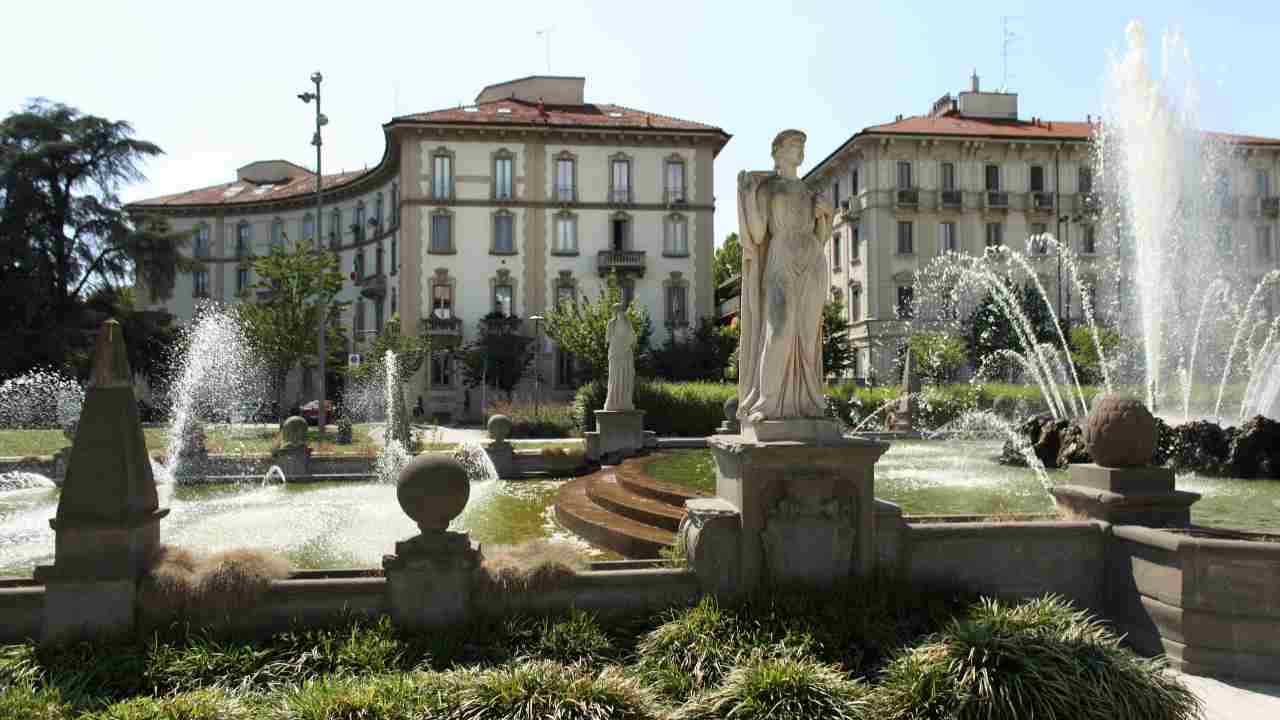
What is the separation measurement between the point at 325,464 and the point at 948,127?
→ 40422mm

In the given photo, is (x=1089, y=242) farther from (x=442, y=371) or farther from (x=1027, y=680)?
(x=1027, y=680)

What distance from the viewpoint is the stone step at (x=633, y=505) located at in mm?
8824

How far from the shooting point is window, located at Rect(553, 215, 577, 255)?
4312cm

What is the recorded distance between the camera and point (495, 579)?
564cm

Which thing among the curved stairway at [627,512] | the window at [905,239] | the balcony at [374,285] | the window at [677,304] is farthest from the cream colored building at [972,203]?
the curved stairway at [627,512]

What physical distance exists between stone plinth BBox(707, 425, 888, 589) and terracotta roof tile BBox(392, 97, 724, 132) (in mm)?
38033

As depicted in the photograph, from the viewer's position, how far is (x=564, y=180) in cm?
4266

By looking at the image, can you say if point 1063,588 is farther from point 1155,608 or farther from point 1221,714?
point 1221,714

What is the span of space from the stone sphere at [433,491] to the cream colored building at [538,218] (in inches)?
1436

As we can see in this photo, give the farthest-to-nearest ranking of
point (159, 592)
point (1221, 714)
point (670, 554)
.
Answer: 1. point (670, 554)
2. point (159, 592)
3. point (1221, 714)

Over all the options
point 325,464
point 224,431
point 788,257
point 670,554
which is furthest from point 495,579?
point 224,431

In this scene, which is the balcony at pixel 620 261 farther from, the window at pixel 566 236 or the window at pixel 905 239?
the window at pixel 905 239

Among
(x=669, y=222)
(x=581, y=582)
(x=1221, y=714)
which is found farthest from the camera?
(x=669, y=222)

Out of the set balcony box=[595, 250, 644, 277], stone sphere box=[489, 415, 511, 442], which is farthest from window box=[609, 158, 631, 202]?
stone sphere box=[489, 415, 511, 442]
